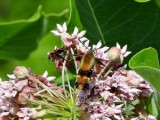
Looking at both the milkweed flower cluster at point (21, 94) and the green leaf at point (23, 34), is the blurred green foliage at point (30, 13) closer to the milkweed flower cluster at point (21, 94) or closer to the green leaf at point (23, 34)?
the green leaf at point (23, 34)

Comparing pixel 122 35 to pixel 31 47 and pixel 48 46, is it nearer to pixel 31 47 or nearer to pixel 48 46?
pixel 31 47

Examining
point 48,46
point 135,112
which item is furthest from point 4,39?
point 135,112

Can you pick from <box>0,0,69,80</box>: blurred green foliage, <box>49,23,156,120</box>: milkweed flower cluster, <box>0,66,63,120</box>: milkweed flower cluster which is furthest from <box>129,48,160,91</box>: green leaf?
<box>0,0,69,80</box>: blurred green foliage

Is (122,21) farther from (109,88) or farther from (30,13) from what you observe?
(30,13)

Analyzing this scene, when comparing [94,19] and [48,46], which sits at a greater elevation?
[48,46]

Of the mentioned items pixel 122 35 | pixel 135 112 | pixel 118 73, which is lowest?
pixel 135 112

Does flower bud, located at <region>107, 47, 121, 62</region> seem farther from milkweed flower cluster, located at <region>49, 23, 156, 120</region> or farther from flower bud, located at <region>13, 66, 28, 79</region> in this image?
flower bud, located at <region>13, 66, 28, 79</region>

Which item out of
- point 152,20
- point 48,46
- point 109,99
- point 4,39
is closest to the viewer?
point 109,99
